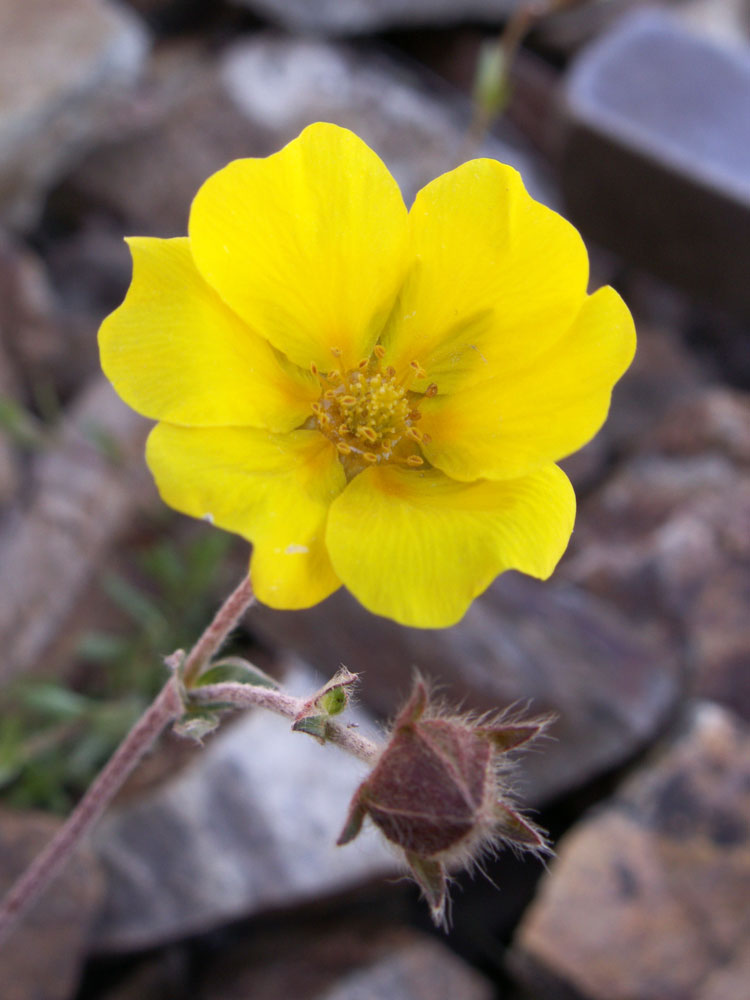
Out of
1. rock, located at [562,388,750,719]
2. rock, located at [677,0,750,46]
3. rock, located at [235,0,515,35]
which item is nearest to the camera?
rock, located at [562,388,750,719]

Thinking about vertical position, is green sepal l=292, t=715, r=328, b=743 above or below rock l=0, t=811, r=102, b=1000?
above

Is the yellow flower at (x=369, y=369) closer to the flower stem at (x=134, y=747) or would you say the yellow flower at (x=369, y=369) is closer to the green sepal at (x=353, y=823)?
the flower stem at (x=134, y=747)

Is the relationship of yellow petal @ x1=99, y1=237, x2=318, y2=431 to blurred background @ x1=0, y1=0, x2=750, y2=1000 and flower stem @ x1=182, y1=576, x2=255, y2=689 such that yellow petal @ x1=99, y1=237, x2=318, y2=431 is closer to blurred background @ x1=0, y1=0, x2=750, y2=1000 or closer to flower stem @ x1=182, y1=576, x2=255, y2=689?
flower stem @ x1=182, y1=576, x2=255, y2=689

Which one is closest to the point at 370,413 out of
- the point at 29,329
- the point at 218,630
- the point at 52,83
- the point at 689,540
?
the point at 218,630

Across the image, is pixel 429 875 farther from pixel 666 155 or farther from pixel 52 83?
pixel 666 155

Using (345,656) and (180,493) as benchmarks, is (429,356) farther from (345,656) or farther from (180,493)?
(345,656)

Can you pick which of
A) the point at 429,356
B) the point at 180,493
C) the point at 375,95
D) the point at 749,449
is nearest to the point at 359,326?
the point at 429,356

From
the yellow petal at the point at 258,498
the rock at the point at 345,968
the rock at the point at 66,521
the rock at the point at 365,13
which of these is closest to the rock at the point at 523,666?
the rock at the point at 345,968

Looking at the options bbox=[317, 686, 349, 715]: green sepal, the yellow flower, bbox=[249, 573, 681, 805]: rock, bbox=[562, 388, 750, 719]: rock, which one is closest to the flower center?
the yellow flower
